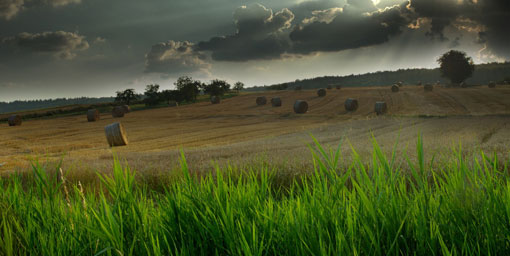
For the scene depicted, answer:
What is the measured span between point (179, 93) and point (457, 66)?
7428 centimetres

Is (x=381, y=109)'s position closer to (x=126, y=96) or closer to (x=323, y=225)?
(x=323, y=225)

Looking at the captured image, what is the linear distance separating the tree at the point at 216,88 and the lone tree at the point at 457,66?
62831mm

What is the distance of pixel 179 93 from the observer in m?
100

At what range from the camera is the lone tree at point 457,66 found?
3777 inches

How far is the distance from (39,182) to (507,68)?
642 feet

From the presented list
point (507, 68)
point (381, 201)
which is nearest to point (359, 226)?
point (381, 201)

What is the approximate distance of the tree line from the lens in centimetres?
9669

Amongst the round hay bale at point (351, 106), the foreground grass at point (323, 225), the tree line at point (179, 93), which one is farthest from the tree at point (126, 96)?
the foreground grass at point (323, 225)

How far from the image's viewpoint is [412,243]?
6.78 feet

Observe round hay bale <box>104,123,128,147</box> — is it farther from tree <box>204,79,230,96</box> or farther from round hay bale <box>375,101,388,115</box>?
tree <box>204,79,230,96</box>

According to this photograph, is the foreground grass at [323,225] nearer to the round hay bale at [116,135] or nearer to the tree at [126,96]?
the round hay bale at [116,135]

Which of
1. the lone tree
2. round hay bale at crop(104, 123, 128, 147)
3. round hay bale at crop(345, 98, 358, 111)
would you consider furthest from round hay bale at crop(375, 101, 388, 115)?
the lone tree

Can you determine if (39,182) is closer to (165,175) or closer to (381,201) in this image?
(381,201)

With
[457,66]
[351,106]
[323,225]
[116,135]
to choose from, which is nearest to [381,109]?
[351,106]
